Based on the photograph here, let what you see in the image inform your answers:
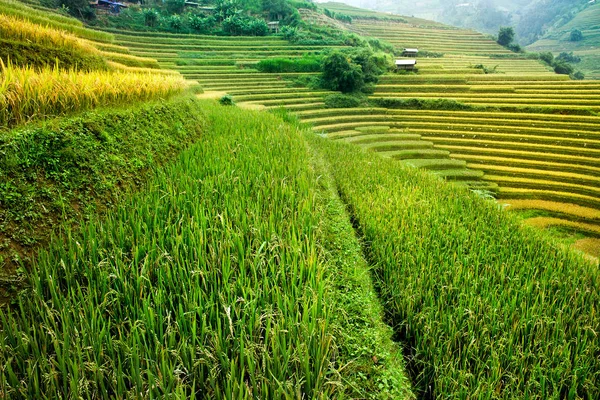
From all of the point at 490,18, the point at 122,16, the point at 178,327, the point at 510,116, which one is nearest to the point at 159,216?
the point at 178,327

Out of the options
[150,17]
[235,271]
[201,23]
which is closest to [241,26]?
[201,23]

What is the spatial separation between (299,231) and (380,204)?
3.00 m

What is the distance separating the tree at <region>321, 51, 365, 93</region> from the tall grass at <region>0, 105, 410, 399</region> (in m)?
22.6

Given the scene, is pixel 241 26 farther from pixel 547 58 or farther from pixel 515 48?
pixel 515 48

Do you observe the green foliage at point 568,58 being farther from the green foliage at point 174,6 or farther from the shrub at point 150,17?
the shrub at point 150,17

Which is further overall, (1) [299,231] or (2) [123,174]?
(2) [123,174]

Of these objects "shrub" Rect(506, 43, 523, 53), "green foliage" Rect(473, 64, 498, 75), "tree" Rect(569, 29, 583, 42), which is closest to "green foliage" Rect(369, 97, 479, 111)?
"green foliage" Rect(473, 64, 498, 75)

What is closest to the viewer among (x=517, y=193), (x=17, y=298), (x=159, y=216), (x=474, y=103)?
(x=17, y=298)

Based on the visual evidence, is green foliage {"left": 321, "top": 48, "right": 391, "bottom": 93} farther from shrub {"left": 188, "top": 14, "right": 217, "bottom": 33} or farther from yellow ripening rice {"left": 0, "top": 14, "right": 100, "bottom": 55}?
shrub {"left": 188, "top": 14, "right": 217, "bottom": 33}

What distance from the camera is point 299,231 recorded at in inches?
126

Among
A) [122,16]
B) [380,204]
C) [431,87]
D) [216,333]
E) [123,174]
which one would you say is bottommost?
[380,204]

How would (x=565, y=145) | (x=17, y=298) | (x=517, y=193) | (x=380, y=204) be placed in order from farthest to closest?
(x=565, y=145)
(x=517, y=193)
(x=380, y=204)
(x=17, y=298)

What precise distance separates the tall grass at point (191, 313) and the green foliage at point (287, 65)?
1053 inches

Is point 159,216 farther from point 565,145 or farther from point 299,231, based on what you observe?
point 565,145
